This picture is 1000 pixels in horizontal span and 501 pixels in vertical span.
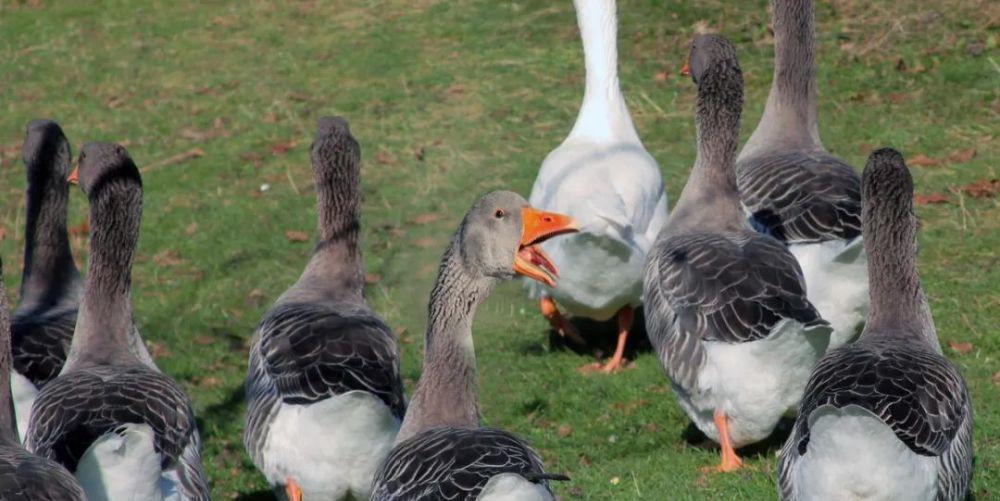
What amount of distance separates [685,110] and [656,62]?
1.20 metres

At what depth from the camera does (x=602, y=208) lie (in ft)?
Answer: 28.2

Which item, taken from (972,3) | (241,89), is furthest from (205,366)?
(972,3)

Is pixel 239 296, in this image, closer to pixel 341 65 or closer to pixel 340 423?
pixel 340 423

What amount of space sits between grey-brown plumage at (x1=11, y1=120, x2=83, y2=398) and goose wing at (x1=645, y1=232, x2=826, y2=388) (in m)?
3.14

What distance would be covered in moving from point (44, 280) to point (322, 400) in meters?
2.58

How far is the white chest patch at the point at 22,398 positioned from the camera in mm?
7152

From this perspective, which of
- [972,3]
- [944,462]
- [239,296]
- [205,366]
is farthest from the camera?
[972,3]

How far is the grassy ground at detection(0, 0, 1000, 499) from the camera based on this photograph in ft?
28.1

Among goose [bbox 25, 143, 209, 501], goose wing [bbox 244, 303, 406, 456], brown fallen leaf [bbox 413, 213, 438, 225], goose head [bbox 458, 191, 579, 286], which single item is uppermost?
goose head [bbox 458, 191, 579, 286]

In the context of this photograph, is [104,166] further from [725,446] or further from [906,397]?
[906,397]

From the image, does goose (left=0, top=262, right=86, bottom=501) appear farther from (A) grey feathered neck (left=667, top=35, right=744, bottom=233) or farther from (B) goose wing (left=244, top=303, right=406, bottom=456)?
(A) grey feathered neck (left=667, top=35, right=744, bottom=233)

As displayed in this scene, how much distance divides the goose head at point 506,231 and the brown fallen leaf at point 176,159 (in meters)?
7.77

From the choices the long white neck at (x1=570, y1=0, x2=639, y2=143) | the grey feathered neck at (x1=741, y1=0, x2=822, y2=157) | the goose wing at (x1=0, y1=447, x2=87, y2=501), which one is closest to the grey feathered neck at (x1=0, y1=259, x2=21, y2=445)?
the goose wing at (x1=0, y1=447, x2=87, y2=501)

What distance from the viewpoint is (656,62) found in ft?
46.4
